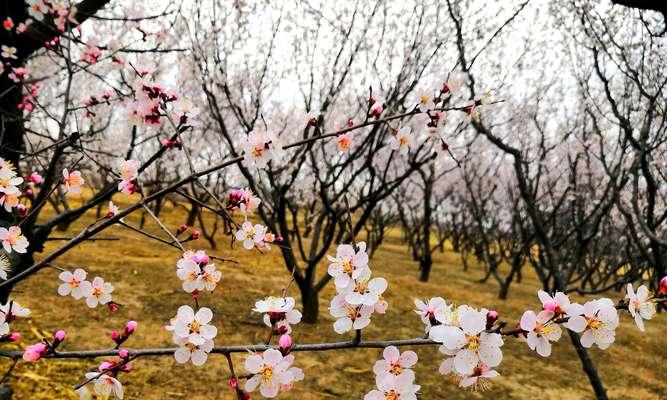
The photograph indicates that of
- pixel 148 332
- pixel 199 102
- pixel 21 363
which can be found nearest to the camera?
pixel 21 363

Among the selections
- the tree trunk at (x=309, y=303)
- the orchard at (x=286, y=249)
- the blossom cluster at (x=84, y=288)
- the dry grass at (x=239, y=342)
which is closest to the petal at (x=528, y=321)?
the orchard at (x=286, y=249)

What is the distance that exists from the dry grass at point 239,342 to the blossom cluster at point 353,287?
338cm

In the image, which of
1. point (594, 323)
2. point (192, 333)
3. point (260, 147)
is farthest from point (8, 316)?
point (594, 323)

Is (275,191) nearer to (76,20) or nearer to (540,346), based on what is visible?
(76,20)

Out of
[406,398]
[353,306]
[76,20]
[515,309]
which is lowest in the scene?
[515,309]

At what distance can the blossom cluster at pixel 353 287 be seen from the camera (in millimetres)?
1113

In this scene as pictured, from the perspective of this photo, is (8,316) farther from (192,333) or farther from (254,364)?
(254,364)

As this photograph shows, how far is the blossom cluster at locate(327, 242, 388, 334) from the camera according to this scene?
1.11 meters

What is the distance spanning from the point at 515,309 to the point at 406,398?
9.37m

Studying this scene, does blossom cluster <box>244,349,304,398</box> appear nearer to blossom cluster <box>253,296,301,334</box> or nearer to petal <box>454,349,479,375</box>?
blossom cluster <box>253,296,301,334</box>

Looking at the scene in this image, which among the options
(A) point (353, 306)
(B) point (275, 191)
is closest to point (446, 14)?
(B) point (275, 191)

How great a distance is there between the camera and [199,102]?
1102cm

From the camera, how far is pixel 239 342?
5.38m

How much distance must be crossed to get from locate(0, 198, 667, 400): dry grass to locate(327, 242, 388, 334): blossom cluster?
338 centimetres
